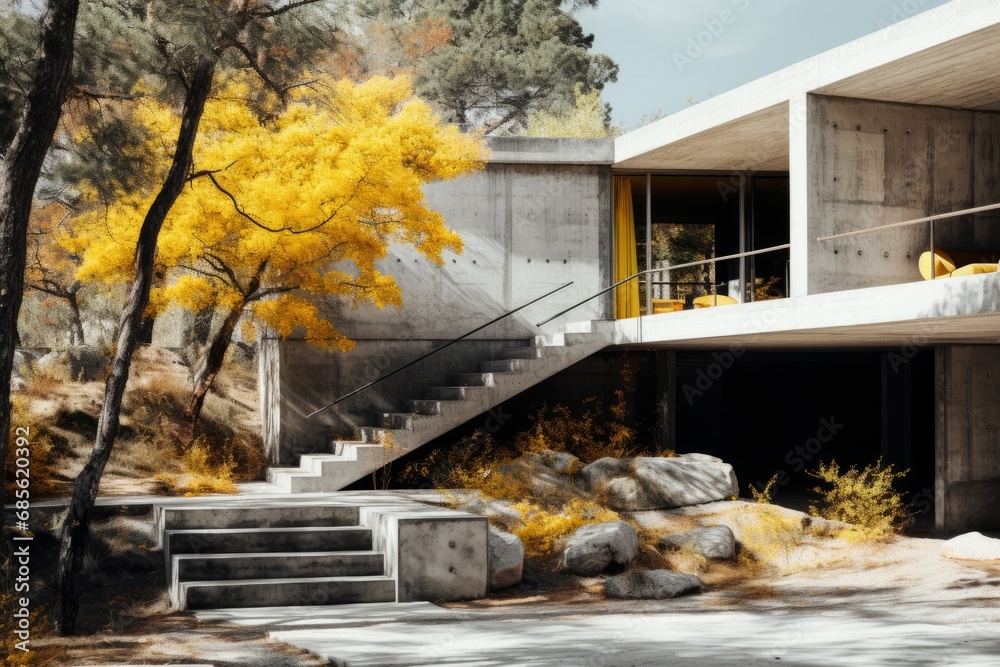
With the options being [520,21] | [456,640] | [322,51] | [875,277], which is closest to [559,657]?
[456,640]

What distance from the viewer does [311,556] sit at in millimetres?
10305

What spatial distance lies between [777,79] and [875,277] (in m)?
2.68

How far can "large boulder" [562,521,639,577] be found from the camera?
11.3 metres

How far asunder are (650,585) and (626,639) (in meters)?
3.26

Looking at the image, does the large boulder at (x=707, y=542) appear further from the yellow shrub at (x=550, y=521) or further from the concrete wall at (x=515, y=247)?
the concrete wall at (x=515, y=247)

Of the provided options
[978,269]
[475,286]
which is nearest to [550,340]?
[475,286]

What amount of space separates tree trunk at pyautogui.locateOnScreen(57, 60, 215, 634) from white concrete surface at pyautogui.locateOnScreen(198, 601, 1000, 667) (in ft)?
3.91

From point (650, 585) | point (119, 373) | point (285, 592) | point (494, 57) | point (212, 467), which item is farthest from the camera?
point (494, 57)

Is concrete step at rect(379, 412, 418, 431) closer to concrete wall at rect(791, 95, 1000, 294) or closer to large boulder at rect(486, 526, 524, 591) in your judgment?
large boulder at rect(486, 526, 524, 591)

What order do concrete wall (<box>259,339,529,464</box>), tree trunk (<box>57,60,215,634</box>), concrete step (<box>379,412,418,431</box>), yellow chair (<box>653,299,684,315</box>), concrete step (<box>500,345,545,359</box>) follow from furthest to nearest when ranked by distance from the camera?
1. yellow chair (<box>653,299,684,315</box>)
2. concrete wall (<box>259,339,529,464</box>)
3. concrete step (<box>500,345,545,359</box>)
4. concrete step (<box>379,412,418,431</box>)
5. tree trunk (<box>57,60,215,634</box>)

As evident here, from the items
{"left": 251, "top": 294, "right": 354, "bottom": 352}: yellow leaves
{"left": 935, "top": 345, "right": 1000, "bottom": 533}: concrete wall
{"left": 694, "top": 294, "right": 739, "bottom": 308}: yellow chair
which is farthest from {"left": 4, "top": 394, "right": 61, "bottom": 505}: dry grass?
{"left": 935, "top": 345, "right": 1000, "bottom": 533}: concrete wall

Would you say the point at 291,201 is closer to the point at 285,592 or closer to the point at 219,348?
the point at 219,348

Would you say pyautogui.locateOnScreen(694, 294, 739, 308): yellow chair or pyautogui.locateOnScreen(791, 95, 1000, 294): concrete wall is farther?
pyautogui.locateOnScreen(694, 294, 739, 308): yellow chair

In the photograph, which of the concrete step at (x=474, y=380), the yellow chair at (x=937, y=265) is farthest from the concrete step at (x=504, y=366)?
the yellow chair at (x=937, y=265)
